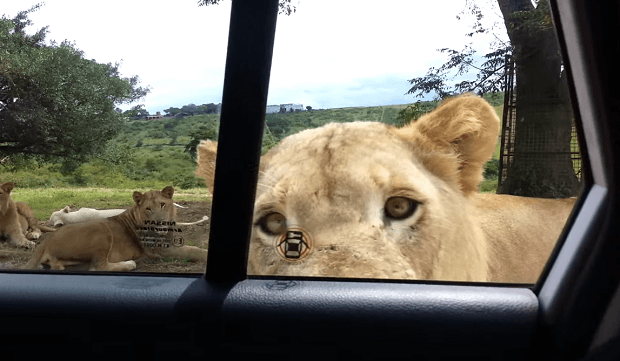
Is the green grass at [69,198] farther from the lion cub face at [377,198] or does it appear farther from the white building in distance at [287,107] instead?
the white building in distance at [287,107]

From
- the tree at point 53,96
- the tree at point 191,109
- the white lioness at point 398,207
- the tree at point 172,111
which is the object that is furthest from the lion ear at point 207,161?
the tree at point 53,96

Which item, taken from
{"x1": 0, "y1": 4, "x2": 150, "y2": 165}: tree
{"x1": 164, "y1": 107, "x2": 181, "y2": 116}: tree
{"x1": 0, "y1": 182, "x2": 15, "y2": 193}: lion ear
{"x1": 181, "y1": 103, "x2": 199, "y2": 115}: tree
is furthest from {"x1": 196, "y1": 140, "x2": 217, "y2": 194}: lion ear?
{"x1": 0, "y1": 182, "x2": 15, "y2": 193}: lion ear

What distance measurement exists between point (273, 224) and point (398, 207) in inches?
16.7

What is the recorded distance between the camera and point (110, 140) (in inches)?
75.8

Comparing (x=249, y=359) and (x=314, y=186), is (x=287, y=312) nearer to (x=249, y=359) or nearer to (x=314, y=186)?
→ (x=249, y=359)

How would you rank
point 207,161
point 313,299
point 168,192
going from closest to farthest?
1. point 313,299
2. point 207,161
3. point 168,192

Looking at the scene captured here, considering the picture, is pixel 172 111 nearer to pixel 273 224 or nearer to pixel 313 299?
pixel 273 224

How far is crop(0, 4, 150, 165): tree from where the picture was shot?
6.01 feet

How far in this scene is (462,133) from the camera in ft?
6.16

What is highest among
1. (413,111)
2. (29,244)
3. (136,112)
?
(413,111)

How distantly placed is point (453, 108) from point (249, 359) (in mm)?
1050

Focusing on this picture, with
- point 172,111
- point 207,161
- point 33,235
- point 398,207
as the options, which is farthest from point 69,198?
point 398,207

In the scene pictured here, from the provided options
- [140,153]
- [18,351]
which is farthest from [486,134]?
[18,351]

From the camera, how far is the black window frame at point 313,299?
4.66 ft
